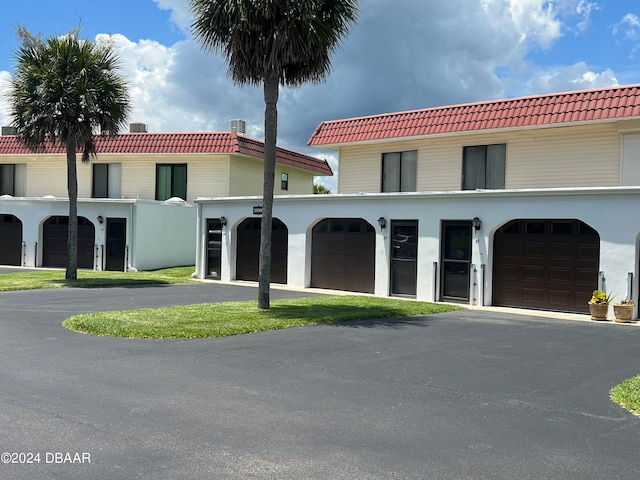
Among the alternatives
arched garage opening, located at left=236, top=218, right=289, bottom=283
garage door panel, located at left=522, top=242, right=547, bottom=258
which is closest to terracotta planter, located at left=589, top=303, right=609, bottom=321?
garage door panel, located at left=522, top=242, right=547, bottom=258

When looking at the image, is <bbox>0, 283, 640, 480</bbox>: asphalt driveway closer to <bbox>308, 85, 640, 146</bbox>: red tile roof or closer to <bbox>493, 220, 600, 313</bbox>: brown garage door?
<bbox>493, 220, 600, 313</bbox>: brown garage door

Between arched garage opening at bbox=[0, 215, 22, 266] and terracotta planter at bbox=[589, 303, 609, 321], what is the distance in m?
25.4

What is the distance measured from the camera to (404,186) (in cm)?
2344

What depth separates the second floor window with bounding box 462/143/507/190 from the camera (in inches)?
836

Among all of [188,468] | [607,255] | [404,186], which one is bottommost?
[188,468]

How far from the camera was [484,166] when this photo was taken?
21625 mm

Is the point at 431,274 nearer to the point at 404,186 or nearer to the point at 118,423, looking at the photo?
the point at 404,186

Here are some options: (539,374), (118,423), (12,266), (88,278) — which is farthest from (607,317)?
(12,266)

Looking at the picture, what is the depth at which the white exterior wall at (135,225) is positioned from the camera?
90.5 feet

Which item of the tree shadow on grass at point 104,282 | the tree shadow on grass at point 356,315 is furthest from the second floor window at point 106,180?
the tree shadow on grass at point 356,315

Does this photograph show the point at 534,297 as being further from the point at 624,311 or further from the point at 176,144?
the point at 176,144

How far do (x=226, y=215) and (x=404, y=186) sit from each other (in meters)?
6.89

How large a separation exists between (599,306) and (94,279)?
16573 mm

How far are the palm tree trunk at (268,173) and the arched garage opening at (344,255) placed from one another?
6572 millimetres
